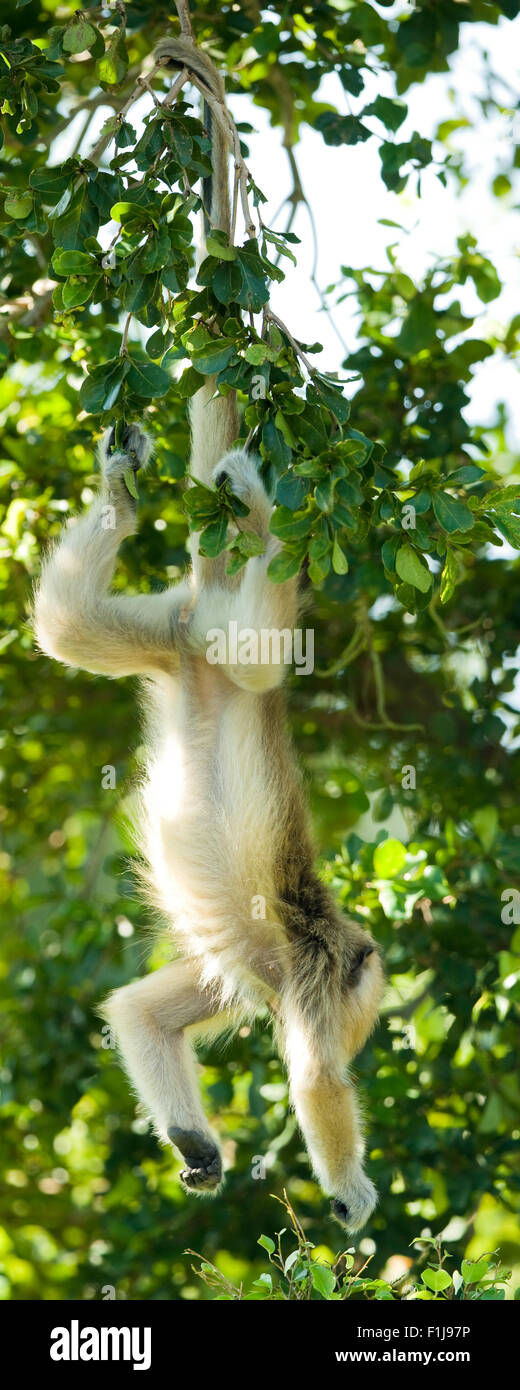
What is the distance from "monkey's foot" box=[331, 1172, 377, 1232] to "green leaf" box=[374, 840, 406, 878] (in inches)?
28.2

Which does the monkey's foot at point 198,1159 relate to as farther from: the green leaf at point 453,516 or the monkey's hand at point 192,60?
the monkey's hand at point 192,60

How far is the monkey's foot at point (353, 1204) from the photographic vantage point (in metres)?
2.75

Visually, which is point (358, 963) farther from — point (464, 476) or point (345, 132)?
point (345, 132)

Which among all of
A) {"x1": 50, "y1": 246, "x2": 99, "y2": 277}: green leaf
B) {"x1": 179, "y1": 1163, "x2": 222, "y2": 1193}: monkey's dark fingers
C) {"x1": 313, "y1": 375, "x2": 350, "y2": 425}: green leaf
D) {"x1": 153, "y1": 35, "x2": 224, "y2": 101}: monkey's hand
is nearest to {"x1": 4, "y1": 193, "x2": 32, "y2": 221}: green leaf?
{"x1": 50, "y1": 246, "x2": 99, "y2": 277}: green leaf

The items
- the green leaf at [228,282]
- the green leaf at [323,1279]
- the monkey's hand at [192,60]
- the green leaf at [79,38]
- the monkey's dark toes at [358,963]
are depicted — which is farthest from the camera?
the monkey's dark toes at [358,963]

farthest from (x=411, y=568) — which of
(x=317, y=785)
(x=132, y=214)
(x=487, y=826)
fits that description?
(x=317, y=785)

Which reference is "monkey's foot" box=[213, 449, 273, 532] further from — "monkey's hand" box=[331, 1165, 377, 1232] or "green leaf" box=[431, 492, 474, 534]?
"monkey's hand" box=[331, 1165, 377, 1232]

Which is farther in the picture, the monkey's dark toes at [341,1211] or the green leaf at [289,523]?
the monkey's dark toes at [341,1211]

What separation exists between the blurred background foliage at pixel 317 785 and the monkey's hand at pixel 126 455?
1.27ft

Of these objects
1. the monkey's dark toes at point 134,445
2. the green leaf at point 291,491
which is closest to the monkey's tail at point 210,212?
the monkey's dark toes at point 134,445

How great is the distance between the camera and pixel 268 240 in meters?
2.10

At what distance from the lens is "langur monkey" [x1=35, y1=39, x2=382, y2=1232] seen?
8.89ft

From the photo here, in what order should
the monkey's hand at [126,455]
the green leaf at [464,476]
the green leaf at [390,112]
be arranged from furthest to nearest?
the green leaf at [390,112]
the monkey's hand at [126,455]
the green leaf at [464,476]
